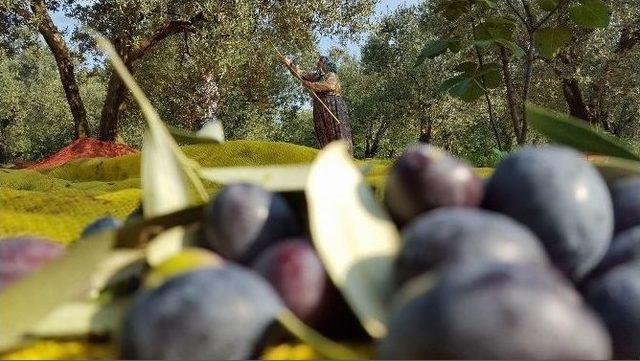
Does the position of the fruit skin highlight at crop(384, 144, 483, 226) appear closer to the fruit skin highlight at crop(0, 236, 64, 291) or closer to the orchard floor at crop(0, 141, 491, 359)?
the orchard floor at crop(0, 141, 491, 359)

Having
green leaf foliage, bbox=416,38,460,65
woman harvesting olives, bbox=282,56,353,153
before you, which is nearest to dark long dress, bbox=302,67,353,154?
woman harvesting olives, bbox=282,56,353,153

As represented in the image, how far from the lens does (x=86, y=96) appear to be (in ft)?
79.5

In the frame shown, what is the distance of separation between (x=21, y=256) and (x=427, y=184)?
36 cm

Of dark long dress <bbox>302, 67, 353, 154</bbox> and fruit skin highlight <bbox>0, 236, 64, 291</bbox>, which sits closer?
fruit skin highlight <bbox>0, 236, 64, 291</bbox>

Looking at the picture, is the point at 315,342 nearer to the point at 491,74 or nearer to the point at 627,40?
the point at 491,74

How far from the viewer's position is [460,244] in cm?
45

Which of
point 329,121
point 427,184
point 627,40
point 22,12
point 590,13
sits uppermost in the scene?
point 22,12

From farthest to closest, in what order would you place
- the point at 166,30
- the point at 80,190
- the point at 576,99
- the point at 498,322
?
the point at 576,99 < the point at 166,30 < the point at 80,190 < the point at 498,322

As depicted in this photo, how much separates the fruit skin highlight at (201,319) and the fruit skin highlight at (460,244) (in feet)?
0.32

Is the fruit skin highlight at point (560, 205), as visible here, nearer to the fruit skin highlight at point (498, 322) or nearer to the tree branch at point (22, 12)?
the fruit skin highlight at point (498, 322)

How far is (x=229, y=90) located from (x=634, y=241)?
587 inches

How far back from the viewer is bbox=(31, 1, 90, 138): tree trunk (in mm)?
11914

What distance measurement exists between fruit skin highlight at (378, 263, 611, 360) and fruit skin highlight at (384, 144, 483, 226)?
163 mm

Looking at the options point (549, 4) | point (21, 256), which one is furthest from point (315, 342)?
point (549, 4)
